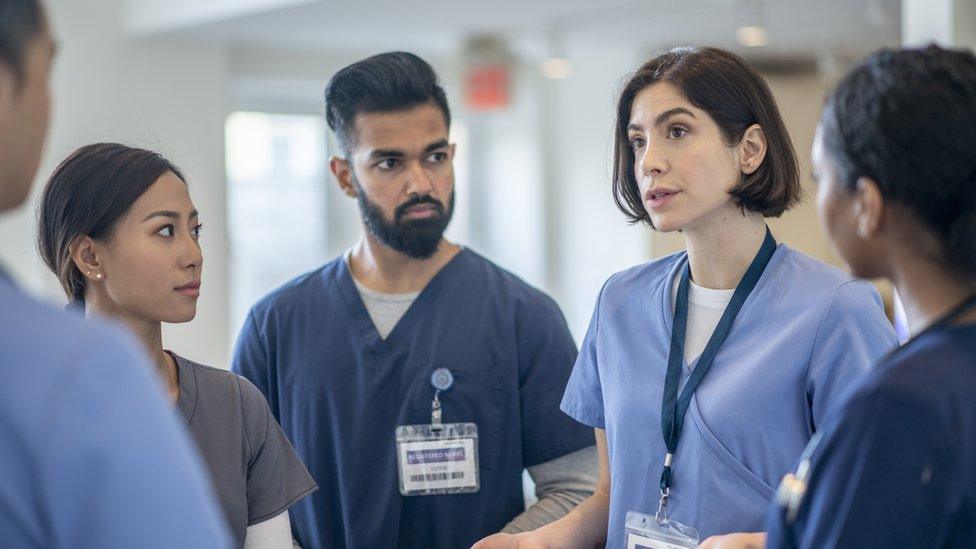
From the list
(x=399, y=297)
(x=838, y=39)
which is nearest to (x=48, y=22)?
(x=399, y=297)

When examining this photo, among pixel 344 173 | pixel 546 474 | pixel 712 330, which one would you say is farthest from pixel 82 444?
pixel 344 173

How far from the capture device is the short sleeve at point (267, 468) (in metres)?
1.68

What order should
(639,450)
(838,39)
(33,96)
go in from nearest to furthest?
(33,96) → (639,450) → (838,39)

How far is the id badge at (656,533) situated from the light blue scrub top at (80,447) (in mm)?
930

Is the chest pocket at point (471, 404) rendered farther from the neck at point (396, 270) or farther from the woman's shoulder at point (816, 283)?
the woman's shoulder at point (816, 283)

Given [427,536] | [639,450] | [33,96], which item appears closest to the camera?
[33,96]

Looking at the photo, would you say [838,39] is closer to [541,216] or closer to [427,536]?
[541,216]

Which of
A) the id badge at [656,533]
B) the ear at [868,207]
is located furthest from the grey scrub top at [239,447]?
the ear at [868,207]

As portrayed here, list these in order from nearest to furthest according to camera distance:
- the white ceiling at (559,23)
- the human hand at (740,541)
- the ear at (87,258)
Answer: the human hand at (740,541), the ear at (87,258), the white ceiling at (559,23)

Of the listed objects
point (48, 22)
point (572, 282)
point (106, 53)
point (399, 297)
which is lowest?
point (572, 282)

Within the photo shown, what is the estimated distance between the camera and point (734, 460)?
1540 mm

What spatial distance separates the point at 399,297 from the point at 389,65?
1.50ft

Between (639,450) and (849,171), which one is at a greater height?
(849,171)

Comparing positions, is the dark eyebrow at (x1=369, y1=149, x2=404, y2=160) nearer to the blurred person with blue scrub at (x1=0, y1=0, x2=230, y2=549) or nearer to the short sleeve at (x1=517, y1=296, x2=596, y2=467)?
the short sleeve at (x1=517, y1=296, x2=596, y2=467)
